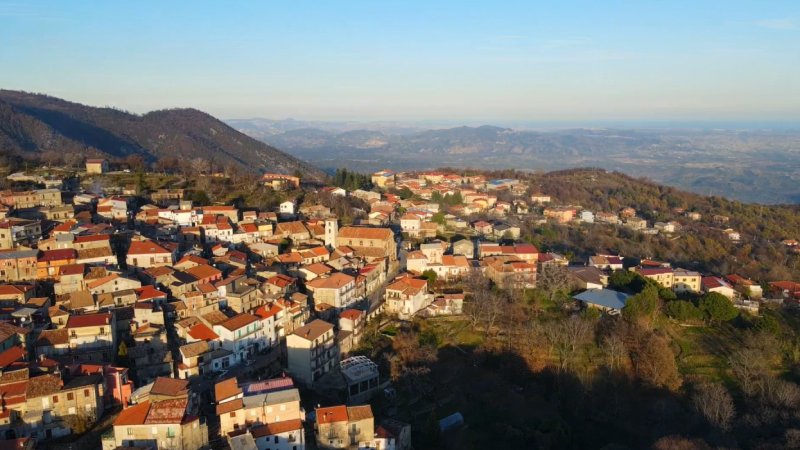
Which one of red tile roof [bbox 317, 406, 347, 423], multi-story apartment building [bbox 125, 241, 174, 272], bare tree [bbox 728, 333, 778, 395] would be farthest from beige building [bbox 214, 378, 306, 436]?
bare tree [bbox 728, 333, 778, 395]

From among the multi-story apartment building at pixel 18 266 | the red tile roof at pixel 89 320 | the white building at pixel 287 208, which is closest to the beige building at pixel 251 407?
the red tile roof at pixel 89 320

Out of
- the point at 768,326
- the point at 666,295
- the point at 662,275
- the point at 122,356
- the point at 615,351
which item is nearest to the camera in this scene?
the point at 122,356

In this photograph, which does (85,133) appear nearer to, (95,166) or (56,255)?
(95,166)

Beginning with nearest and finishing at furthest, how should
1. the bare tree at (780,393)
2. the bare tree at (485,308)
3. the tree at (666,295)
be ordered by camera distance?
the bare tree at (780,393) < the bare tree at (485,308) < the tree at (666,295)

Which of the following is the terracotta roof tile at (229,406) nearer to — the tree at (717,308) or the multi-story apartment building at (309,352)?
the multi-story apartment building at (309,352)

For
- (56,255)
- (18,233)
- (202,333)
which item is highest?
(18,233)

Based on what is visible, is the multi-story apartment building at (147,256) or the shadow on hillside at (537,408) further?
the multi-story apartment building at (147,256)

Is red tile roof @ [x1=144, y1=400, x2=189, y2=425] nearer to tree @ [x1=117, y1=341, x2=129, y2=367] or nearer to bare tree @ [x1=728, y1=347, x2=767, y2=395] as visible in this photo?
tree @ [x1=117, y1=341, x2=129, y2=367]

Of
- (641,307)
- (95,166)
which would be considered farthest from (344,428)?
(95,166)
